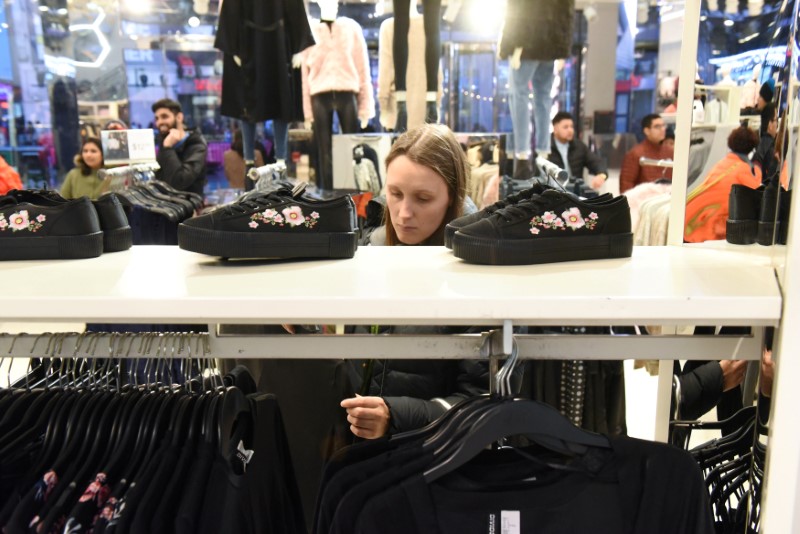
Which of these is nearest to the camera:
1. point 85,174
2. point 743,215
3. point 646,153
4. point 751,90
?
point 743,215

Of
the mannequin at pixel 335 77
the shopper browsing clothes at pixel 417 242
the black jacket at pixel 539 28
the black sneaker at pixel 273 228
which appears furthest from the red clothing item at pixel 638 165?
the black sneaker at pixel 273 228

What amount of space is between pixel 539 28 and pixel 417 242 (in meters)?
2.19

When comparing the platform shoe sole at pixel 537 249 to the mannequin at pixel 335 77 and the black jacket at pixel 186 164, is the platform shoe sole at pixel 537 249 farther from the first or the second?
the black jacket at pixel 186 164

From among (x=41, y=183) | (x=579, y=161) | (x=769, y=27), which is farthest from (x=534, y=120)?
(x=41, y=183)

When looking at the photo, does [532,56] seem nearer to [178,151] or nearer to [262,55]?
[262,55]

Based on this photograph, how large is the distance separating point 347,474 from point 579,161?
3084mm

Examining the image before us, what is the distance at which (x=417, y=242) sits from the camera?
1668 mm

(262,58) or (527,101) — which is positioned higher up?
(262,58)

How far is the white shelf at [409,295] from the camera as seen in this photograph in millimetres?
753

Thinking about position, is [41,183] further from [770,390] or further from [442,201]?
[770,390]

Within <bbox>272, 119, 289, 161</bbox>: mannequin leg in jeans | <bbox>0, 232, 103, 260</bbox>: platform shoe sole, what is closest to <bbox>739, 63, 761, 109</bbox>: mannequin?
<bbox>0, 232, 103, 260</bbox>: platform shoe sole

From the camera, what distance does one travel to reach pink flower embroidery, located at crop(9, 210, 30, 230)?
102 cm

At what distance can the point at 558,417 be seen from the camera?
2.79ft

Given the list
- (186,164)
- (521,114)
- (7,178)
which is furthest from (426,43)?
(7,178)
